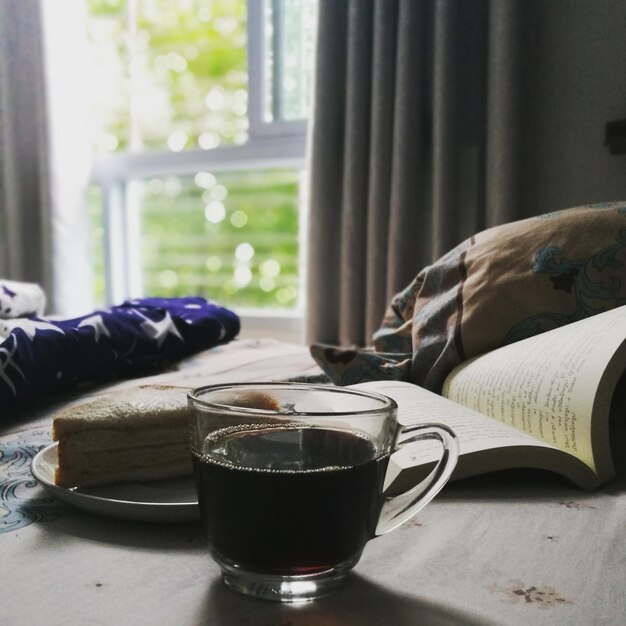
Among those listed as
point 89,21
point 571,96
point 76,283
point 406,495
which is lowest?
point 76,283

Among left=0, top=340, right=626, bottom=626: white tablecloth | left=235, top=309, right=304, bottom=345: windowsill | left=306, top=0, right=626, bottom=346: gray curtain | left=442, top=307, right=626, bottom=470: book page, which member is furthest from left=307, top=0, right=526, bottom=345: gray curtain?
left=0, top=340, right=626, bottom=626: white tablecloth

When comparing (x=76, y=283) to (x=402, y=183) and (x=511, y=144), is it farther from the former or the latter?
(x=511, y=144)

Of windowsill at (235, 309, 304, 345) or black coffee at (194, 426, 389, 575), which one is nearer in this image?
black coffee at (194, 426, 389, 575)

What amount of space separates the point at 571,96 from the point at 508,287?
0.96 metres

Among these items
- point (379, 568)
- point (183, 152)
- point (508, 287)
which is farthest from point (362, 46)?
point (379, 568)

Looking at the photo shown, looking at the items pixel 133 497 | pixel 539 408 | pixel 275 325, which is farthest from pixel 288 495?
pixel 275 325

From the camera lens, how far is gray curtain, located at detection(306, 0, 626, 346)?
1533 millimetres

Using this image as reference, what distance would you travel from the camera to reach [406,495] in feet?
1.25

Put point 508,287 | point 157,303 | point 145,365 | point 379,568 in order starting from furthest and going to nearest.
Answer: point 157,303, point 145,365, point 508,287, point 379,568

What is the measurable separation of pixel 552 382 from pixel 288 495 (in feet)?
1.30

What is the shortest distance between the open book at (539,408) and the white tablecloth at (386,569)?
29 mm

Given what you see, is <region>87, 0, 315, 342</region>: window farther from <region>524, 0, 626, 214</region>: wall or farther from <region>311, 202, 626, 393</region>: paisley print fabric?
<region>311, 202, 626, 393</region>: paisley print fabric

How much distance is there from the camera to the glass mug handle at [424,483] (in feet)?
1.21

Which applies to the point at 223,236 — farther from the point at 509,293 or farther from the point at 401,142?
the point at 509,293
